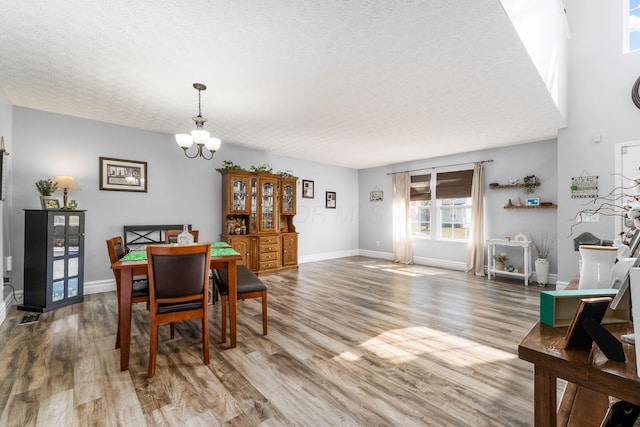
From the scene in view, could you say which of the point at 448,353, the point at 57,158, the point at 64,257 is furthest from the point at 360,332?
the point at 57,158

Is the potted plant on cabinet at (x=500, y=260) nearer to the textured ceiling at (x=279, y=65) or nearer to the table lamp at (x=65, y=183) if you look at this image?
the textured ceiling at (x=279, y=65)

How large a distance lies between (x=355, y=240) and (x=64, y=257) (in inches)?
239

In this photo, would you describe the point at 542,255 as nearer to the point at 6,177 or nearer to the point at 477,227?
the point at 477,227

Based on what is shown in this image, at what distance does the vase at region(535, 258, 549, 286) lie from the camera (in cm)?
461

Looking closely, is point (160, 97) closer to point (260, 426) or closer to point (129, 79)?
point (129, 79)

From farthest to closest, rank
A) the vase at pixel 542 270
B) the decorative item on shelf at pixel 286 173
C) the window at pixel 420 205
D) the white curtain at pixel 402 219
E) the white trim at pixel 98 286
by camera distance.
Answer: the white curtain at pixel 402 219 → the window at pixel 420 205 → the decorative item on shelf at pixel 286 173 → the vase at pixel 542 270 → the white trim at pixel 98 286

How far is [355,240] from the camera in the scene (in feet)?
25.9

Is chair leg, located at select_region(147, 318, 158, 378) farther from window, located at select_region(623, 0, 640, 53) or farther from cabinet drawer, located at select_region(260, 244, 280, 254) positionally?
window, located at select_region(623, 0, 640, 53)

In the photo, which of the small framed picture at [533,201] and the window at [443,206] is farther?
the window at [443,206]

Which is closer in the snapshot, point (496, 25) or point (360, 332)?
point (496, 25)

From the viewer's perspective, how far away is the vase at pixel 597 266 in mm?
1085

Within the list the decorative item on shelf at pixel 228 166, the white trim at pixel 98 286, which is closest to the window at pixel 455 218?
the decorative item on shelf at pixel 228 166

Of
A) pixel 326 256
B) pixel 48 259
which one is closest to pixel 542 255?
pixel 326 256

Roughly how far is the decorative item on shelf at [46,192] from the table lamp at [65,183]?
0.21 ft
